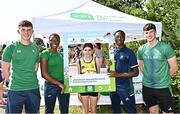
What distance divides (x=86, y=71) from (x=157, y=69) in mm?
1219

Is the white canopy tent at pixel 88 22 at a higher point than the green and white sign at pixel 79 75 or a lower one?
higher

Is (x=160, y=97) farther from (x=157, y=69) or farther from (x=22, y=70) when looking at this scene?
(x=22, y=70)

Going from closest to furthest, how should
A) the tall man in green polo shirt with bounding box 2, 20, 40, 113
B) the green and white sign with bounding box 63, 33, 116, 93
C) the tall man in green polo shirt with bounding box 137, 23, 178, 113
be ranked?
the tall man in green polo shirt with bounding box 2, 20, 40, 113 → the tall man in green polo shirt with bounding box 137, 23, 178, 113 → the green and white sign with bounding box 63, 33, 116, 93

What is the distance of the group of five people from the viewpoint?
234 inches

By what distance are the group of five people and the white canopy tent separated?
A: 1.60m

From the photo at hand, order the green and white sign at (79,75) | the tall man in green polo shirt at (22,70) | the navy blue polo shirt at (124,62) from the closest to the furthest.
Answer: the tall man in green polo shirt at (22,70) < the navy blue polo shirt at (124,62) < the green and white sign at (79,75)

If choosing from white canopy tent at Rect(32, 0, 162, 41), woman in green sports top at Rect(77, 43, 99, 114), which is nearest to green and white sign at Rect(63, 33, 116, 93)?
woman in green sports top at Rect(77, 43, 99, 114)

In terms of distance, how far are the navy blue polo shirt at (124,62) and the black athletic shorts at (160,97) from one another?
1.35 feet

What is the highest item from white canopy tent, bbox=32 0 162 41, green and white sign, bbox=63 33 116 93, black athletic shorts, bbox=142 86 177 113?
white canopy tent, bbox=32 0 162 41

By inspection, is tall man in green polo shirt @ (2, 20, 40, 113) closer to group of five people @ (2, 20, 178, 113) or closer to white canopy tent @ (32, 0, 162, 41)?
group of five people @ (2, 20, 178, 113)

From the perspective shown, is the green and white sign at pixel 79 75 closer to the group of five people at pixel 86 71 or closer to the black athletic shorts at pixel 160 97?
the group of five people at pixel 86 71

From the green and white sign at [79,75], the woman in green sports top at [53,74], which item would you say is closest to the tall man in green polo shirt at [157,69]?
the green and white sign at [79,75]

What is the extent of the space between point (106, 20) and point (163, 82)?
304cm

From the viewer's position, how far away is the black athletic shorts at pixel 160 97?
21.1ft
